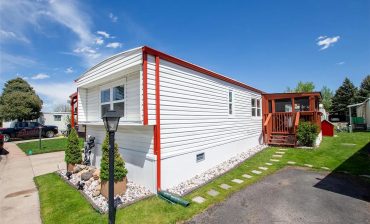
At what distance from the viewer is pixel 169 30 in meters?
12.4

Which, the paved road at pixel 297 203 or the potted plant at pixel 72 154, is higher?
the potted plant at pixel 72 154

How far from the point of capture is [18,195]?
221 inches

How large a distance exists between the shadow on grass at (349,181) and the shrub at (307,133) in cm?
281

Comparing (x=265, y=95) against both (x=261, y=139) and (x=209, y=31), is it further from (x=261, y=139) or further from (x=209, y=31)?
(x=209, y=31)

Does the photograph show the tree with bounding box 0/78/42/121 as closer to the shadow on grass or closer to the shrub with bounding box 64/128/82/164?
the shrub with bounding box 64/128/82/164

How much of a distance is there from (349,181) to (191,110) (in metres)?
5.11

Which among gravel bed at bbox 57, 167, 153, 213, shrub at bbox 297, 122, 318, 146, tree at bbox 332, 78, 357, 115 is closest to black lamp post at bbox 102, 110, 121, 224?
gravel bed at bbox 57, 167, 153, 213

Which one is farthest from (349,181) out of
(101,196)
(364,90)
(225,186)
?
(364,90)

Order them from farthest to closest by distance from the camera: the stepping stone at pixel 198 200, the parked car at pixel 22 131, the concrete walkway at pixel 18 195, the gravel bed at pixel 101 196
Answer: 1. the parked car at pixel 22 131
2. the stepping stone at pixel 198 200
3. the gravel bed at pixel 101 196
4. the concrete walkway at pixel 18 195

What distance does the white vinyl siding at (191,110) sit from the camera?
5531mm

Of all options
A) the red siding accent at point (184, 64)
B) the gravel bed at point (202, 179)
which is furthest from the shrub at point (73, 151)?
the red siding accent at point (184, 64)

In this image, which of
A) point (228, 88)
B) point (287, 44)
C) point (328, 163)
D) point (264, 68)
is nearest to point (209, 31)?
point (228, 88)

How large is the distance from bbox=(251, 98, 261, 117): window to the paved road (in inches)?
251

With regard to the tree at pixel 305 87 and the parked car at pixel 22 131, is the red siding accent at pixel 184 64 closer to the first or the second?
the parked car at pixel 22 131
